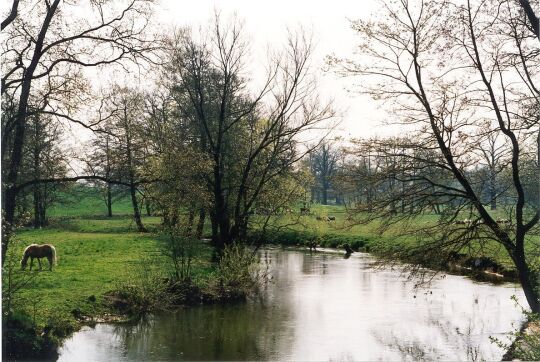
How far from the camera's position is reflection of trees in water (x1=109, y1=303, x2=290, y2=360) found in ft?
40.7

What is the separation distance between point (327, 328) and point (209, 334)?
9.61 ft

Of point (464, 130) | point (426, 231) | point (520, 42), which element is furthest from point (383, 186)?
point (520, 42)

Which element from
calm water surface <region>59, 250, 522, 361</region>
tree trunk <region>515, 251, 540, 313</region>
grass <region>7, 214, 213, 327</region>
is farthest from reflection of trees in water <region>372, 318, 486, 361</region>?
grass <region>7, 214, 213, 327</region>

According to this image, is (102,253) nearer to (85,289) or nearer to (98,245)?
(98,245)

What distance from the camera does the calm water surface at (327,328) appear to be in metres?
12.3

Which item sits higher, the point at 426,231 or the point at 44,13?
the point at 44,13

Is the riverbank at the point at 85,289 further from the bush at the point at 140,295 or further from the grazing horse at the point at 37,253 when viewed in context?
the grazing horse at the point at 37,253

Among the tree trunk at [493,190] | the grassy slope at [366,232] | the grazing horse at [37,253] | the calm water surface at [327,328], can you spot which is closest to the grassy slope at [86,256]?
the grazing horse at [37,253]

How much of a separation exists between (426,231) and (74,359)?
8083 mm

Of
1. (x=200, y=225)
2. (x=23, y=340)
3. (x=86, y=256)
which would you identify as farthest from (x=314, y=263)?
(x=23, y=340)

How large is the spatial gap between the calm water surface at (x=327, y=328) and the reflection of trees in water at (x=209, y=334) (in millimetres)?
22

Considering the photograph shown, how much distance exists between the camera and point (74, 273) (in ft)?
61.3

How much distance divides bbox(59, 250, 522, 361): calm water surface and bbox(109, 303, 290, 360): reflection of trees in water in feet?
0.07

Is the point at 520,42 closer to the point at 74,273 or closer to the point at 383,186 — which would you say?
the point at 383,186
